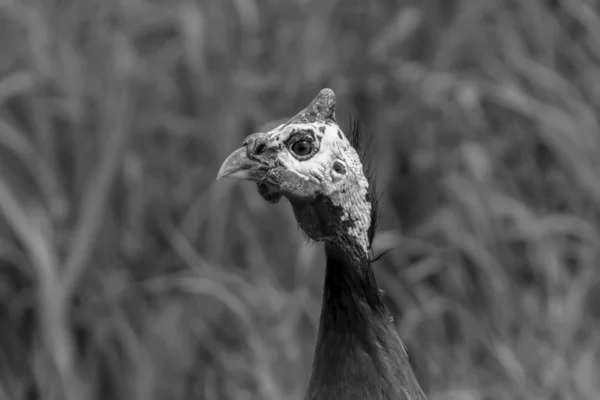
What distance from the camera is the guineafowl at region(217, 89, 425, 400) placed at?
180 centimetres

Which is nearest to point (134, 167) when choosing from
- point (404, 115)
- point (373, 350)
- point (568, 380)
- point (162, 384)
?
point (162, 384)

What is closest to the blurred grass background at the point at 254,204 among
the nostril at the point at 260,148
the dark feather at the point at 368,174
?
the dark feather at the point at 368,174

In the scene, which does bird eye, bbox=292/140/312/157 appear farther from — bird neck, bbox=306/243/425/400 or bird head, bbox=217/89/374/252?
bird neck, bbox=306/243/425/400

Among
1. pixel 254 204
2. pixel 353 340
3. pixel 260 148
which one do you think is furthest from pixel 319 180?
pixel 254 204

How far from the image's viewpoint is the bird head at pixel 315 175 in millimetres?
1804

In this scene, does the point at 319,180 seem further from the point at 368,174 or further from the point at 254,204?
the point at 254,204

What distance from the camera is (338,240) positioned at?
180 cm

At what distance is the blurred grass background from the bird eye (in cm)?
123

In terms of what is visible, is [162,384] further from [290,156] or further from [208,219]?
[290,156]

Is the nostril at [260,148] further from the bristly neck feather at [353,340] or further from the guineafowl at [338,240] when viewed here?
the bristly neck feather at [353,340]

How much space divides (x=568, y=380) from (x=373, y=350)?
1294 millimetres

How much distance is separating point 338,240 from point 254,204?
152cm

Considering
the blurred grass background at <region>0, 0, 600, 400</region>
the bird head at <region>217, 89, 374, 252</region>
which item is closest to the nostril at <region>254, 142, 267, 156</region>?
the bird head at <region>217, 89, 374, 252</region>

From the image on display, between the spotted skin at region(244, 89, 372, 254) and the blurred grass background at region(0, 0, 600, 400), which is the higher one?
the blurred grass background at region(0, 0, 600, 400)
